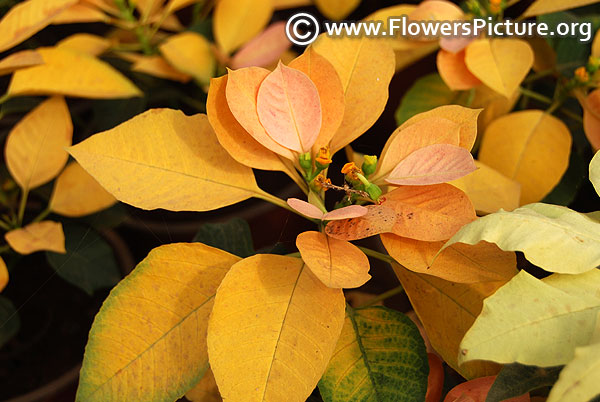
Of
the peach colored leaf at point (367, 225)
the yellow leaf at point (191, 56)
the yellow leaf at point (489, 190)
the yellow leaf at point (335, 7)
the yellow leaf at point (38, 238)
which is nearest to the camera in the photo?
the peach colored leaf at point (367, 225)

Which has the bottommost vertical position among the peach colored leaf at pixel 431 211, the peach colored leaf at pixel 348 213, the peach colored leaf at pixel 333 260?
the peach colored leaf at pixel 333 260

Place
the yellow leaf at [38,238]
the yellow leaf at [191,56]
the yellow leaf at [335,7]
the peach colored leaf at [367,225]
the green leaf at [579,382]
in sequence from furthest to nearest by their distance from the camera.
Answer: the yellow leaf at [335,7], the yellow leaf at [191,56], the yellow leaf at [38,238], the peach colored leaf at [367,225], the green leaf at [579,382]

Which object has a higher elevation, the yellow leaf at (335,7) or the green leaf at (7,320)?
the yellow leaf at (335,7)

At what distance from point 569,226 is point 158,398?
32cm

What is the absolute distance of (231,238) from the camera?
615 millimetres

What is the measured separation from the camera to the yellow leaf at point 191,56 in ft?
2.45

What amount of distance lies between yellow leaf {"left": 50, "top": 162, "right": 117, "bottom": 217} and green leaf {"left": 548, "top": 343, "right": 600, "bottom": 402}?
0.54 metres

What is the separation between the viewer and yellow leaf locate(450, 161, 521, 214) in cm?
52

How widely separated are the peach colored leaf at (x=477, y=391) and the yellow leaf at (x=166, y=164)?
0.22 metres

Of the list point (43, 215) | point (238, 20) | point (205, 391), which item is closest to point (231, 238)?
point (205, 391)

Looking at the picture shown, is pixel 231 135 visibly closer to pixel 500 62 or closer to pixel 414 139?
pixel 414 139

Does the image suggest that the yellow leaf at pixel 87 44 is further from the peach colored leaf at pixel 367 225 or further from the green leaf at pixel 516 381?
the green leaf at pixel 516 381

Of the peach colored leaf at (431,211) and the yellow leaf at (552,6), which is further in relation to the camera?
the yellow leaf at (552,6)

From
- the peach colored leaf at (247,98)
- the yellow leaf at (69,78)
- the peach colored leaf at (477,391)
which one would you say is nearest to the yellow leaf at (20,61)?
the yellow leaf at (69,78)
